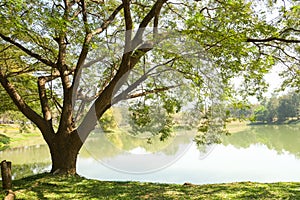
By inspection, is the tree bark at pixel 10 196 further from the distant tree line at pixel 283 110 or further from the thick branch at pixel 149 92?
the distant tree line at pixel 283 110

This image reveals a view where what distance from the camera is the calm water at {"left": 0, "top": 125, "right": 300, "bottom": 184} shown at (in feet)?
19.2

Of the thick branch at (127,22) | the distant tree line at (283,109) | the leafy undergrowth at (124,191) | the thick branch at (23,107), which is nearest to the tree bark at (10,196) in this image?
the leafy undergrowth at (124,191)

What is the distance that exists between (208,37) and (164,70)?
4.15 ft

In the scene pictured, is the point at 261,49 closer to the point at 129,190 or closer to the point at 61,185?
the point at 129,190

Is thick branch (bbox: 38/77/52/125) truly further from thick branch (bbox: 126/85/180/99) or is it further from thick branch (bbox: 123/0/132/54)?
thick branch (bbox: 123/0/132/54)

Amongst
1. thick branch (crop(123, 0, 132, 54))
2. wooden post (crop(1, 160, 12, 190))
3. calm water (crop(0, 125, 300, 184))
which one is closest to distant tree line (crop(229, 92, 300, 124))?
calm water (crop(0, 125, 300, 184))

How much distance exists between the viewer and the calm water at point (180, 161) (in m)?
5.86

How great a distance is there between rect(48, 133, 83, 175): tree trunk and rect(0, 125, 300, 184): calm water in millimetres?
776

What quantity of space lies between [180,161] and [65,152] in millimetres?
3427

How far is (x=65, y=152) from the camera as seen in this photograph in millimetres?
8344

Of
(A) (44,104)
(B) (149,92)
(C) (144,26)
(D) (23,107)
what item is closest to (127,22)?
(C) (144,26)

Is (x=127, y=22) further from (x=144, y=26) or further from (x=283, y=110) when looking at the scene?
(x=283, y=110)

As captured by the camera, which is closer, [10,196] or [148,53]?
[10,196]

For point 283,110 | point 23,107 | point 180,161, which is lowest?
point 180,161
